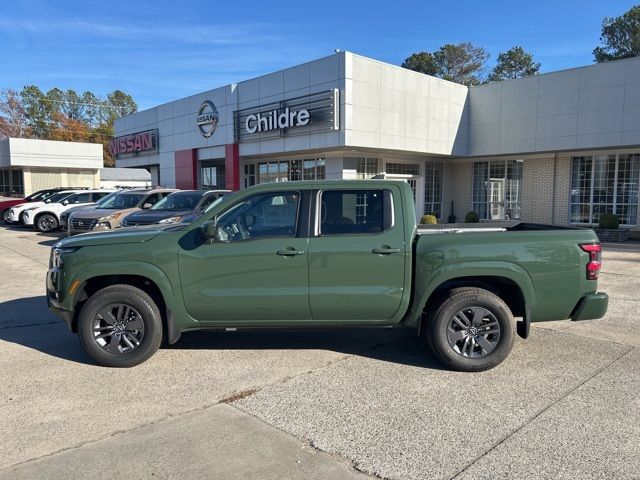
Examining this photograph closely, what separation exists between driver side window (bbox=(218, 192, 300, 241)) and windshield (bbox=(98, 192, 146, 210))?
11.4m

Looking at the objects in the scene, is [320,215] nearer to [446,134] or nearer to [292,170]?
[446,134]

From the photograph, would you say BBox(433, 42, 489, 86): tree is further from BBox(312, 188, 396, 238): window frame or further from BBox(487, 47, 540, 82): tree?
BBox(312, 188, 396, 238): window frame

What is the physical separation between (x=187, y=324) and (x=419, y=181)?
19.4 m

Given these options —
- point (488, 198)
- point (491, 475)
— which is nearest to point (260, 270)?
point (491, 475)

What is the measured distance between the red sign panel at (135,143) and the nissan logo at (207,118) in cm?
514

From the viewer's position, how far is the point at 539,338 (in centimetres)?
613

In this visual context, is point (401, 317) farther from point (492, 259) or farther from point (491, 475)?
point (491, 475)

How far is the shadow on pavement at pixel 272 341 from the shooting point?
5.47 m

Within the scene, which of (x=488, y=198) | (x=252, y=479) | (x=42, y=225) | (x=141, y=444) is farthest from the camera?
(x=488, y=198)

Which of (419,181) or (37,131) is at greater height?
(37,131)

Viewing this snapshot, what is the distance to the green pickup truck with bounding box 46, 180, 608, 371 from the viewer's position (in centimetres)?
492

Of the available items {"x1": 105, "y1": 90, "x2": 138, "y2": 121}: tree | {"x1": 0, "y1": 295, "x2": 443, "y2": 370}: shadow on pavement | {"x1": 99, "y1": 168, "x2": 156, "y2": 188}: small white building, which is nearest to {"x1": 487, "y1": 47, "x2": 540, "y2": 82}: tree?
{"x1": 99, "y1": 168, "x2": 156, "y2": 188}: small white building

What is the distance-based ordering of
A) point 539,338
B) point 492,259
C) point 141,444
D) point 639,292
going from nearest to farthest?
point 141,444
point 492,259
point 539,338
point 639,292

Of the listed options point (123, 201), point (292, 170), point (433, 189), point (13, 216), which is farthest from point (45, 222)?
point (433, 189)
